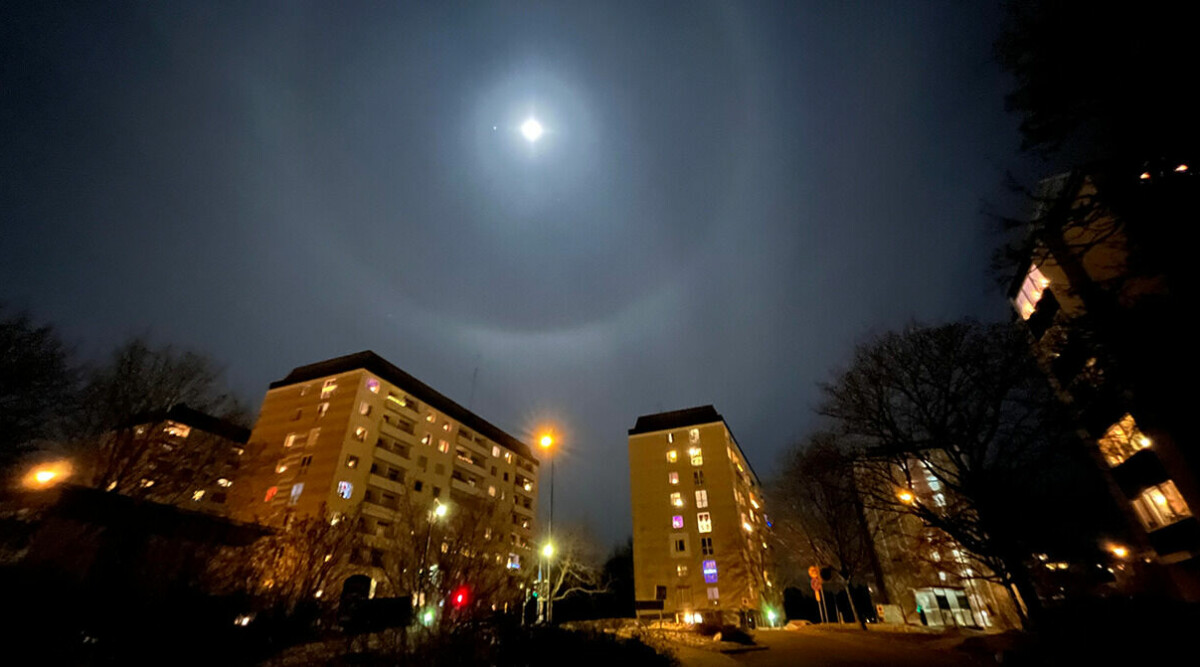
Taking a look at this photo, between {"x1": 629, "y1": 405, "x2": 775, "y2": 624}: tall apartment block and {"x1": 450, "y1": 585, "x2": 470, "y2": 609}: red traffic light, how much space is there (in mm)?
41690

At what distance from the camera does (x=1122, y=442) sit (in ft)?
88.2

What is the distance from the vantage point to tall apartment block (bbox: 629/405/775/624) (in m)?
52.1

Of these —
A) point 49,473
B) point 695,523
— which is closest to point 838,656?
point 49,473

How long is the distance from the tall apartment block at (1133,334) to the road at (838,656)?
1077 centimetres

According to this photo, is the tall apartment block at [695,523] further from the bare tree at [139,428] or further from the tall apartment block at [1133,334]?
the bare tree at [139,428]

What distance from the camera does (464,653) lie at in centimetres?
786

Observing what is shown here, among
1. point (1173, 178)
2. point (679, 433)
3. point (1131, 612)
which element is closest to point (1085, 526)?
point (1131, 612)

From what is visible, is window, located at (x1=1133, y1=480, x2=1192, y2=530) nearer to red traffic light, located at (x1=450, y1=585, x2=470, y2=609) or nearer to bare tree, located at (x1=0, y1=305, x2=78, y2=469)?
red traffic light, located at (x1=450, y1=585, x2=470, y2=609)

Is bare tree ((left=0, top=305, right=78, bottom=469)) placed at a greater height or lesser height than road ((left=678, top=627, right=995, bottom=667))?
greater

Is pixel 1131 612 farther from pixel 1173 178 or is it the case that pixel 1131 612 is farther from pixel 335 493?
pixel 335 493

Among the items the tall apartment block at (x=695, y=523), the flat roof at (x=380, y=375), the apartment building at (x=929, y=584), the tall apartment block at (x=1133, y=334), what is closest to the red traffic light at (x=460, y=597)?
the tall apartment block at (x=1133, y=334)

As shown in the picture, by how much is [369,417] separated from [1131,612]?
2202 inches

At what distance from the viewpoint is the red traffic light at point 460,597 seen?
10.5 meters

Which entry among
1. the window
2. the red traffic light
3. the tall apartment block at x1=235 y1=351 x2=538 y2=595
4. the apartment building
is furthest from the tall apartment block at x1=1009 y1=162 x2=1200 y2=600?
the tall apartment block at x1=235 y1=351 x2=538 y2=595
